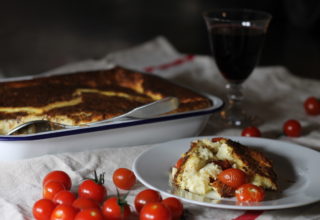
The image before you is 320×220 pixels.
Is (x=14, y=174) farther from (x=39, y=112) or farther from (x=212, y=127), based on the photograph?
(x=212, y=127)

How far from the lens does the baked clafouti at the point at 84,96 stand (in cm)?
266

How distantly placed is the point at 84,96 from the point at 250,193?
1.30 meters

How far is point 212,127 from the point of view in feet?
10.3

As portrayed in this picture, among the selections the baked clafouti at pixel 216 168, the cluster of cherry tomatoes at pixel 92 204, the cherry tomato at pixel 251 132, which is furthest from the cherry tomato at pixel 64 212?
the cherry tomato at pixel 251 132

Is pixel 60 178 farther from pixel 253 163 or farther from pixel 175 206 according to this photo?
pixel 253 163

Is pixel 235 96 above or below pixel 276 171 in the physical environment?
above

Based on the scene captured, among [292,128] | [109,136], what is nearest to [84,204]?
[109,136]

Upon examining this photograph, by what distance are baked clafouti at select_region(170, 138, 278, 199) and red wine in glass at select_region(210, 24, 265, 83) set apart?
969mm

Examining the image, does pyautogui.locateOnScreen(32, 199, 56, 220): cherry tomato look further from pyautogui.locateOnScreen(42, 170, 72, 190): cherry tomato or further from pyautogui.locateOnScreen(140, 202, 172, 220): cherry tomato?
pyautogui.locateOnScreen(140, 202, 172, 220): cherry tomato

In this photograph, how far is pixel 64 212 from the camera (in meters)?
1.88

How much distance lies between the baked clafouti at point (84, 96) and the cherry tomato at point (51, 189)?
0.52 m

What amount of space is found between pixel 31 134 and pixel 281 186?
3.61 feet

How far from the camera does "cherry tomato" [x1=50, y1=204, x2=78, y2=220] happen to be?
6.14 ft

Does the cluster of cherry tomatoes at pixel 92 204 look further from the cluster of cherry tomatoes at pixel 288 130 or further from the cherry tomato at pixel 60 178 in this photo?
the cluster of cherry tomatoes at pixel 288 130
